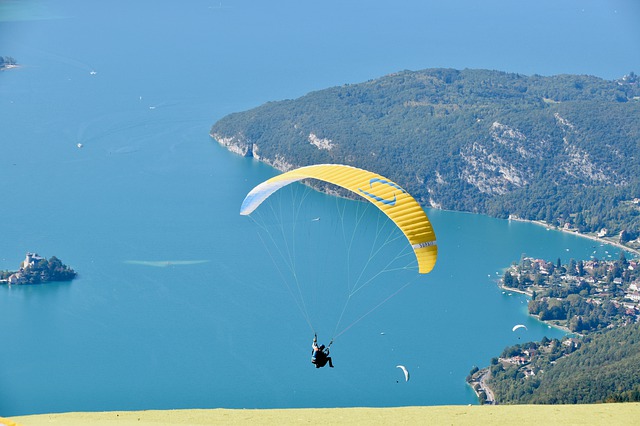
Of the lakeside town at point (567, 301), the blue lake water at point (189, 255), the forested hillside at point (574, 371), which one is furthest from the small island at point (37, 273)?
the forested hillside at point (574, 371)

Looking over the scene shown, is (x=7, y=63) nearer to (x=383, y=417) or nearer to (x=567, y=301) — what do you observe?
(x=567, y=301)

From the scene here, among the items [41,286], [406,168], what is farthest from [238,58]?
[41,286]

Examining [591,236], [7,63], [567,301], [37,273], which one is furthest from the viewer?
[7,63]

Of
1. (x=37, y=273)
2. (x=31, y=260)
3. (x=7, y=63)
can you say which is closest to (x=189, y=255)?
(x=37, y=273)

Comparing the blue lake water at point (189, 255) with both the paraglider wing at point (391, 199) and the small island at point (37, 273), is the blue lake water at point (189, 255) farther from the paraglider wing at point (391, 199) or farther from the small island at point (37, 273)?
the paraglider wing at point (391, 199)

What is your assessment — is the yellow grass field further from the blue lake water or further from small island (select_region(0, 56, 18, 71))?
small island (select_region(0, 56, 18, 71))

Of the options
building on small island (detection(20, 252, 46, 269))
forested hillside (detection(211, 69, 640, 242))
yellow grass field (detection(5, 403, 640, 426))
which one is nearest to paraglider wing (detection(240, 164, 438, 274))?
yellow grass field (detection(5, 403, 640, 426))
